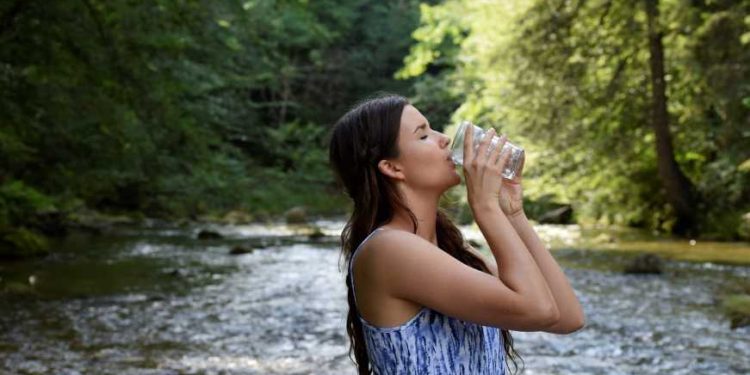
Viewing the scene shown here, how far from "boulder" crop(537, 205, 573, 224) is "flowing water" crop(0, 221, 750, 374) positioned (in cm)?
694

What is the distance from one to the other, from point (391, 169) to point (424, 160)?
0.25ft

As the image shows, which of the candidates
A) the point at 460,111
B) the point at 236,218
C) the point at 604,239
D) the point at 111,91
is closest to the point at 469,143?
the point at 111,91

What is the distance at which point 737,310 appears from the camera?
8875mm

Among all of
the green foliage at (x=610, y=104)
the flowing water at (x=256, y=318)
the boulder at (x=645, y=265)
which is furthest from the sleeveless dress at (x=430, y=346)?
the green foliage at (x=610, y=104)

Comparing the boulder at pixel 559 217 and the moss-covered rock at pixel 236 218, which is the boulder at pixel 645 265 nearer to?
the boulder at pixel 559 217

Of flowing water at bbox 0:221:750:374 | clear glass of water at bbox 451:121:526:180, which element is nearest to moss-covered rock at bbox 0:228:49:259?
flowing water at bbox 0:221:750:374

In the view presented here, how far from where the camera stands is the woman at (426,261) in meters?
2.00

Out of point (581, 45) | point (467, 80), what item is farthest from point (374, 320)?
point (467, 80)

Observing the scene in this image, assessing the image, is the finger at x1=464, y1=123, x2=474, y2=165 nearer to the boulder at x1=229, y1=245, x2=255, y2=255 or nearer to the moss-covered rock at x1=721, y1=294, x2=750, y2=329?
the moss-covered rock at x1=721, y1=294, x2=750, y2=329

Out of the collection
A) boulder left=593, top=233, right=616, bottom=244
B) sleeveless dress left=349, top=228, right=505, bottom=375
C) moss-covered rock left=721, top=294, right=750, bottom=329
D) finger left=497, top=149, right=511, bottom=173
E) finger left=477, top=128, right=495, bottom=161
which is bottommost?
boulder left=593, top=233, right=616, bottom=244

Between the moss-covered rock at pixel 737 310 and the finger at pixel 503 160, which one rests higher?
the finger at pixel 503 160

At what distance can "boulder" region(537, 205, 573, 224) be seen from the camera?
870 inches

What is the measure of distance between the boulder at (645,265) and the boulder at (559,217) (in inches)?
372

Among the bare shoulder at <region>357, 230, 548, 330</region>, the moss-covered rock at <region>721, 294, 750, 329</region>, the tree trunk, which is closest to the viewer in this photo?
the bare shoulder at <region>357, 230, 548, 330</region>
